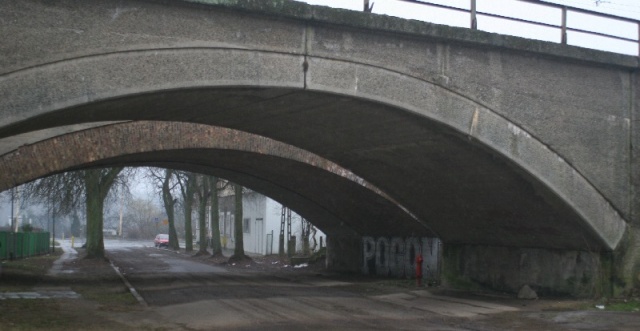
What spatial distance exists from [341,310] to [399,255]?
9810 mm

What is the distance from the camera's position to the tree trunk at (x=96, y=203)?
110 ft


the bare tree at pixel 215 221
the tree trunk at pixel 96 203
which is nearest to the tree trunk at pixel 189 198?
the bare tree at pixel 215 221

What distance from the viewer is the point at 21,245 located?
36.8 meters

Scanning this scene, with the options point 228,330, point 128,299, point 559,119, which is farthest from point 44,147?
point 559,119

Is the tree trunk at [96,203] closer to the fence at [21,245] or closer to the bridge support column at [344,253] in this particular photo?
the fence at [21,245]

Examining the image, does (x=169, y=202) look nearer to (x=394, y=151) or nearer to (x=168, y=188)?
(x=168, y=188)

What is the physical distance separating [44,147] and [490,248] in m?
11.5

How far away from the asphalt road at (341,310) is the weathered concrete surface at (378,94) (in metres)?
2.10

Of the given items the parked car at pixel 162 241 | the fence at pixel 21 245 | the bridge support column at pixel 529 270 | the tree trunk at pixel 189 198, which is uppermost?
the tree trunk at pixel 189 198

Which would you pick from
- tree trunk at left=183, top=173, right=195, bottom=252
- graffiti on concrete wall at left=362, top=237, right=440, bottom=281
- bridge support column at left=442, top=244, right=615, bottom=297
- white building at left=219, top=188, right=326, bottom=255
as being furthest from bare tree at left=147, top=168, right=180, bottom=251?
bridge support column at left=442, top=244, right=615, bottom=297

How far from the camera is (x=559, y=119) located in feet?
44.0

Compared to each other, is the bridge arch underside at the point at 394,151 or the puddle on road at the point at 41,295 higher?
the bridge arch underside at the point at 394,151

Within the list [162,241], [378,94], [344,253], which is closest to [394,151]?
[378,94]

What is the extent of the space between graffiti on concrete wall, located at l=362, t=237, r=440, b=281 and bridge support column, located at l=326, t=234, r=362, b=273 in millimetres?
445
